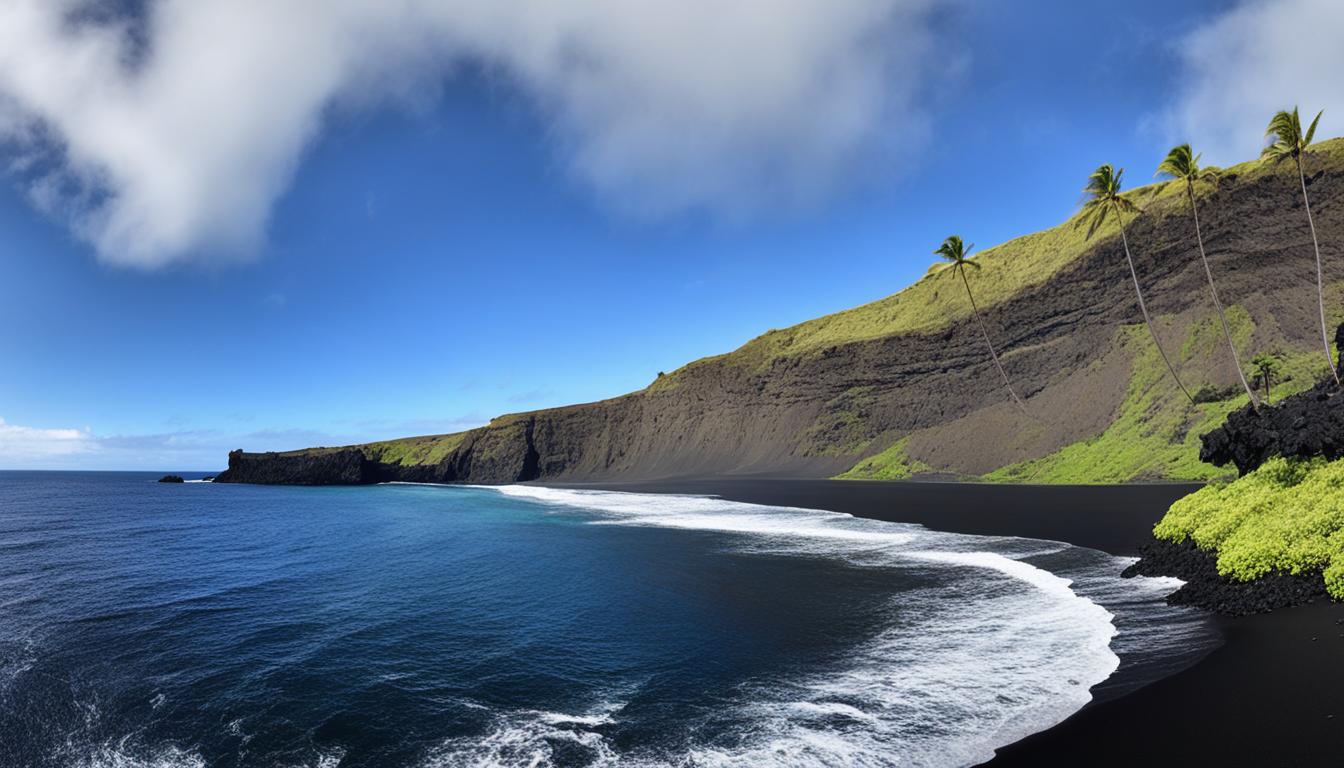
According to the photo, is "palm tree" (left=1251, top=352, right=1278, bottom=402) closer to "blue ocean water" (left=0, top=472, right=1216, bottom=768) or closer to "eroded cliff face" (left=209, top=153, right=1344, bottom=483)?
"eroded cliff face" (left=209, top=153, right=1344, bottom=483)

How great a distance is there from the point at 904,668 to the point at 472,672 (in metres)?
9.12

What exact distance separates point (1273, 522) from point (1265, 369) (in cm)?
4442

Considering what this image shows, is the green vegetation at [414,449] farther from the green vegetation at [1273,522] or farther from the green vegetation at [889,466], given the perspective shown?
the green vegetation at [1273,522]

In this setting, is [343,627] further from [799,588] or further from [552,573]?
[799,588]

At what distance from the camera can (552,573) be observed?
81.7ft

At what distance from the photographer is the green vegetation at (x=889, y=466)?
249 feet

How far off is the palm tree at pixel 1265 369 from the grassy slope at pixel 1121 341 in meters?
1.40

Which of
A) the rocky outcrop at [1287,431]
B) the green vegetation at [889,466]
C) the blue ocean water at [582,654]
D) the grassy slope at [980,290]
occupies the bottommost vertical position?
the blue ocean water at [582,654]

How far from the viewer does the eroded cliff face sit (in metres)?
60.1

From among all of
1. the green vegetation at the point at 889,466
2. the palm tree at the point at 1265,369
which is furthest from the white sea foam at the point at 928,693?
the green vegetation at the point at 889,466

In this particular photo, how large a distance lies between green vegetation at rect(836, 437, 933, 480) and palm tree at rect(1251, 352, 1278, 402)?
31.1m

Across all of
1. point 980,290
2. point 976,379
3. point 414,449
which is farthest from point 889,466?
point 414,449

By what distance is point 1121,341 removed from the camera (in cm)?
6844

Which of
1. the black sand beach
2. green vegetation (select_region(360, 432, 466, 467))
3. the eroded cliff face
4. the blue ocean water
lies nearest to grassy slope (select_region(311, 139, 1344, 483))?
the eroded cliff face
